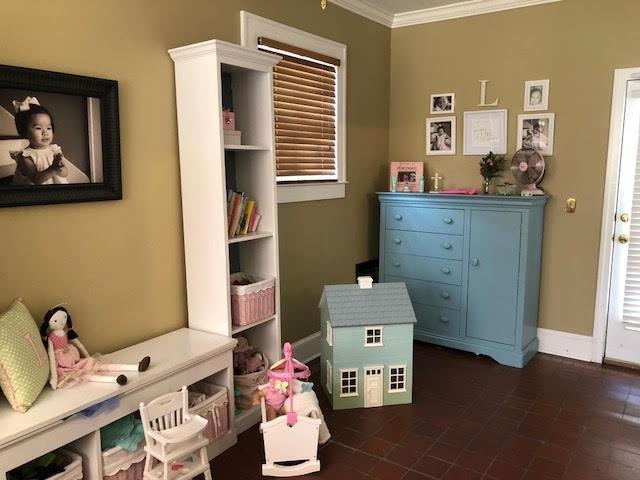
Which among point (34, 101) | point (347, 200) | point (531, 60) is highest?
point (531, 60)

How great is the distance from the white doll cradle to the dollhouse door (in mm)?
669

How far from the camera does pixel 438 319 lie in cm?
401

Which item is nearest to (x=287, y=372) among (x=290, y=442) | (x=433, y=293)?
(x=290, y=442)

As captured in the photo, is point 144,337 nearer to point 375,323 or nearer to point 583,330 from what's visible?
point 375,323

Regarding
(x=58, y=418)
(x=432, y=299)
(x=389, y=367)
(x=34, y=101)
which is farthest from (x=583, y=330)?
(x=34, y=101)

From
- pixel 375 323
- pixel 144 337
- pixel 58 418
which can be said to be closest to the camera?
pixel 58 418

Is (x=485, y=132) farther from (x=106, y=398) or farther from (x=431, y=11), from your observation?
(x=106, y=398)

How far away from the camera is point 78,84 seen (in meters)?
2.21

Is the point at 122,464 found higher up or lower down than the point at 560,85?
lower down

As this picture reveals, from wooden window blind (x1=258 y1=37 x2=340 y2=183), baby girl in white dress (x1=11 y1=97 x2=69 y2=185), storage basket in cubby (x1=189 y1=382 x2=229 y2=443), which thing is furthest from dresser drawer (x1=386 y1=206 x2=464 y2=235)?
baby girl in white dress (x1=11 y1=97 x2=69 y2=185)

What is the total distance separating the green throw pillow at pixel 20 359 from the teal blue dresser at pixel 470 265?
108 inches

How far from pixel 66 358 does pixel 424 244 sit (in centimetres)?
266

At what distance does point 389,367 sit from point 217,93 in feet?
5.91

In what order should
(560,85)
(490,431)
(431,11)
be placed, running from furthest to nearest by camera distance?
(431,11)
(560,85)
(490,431)
